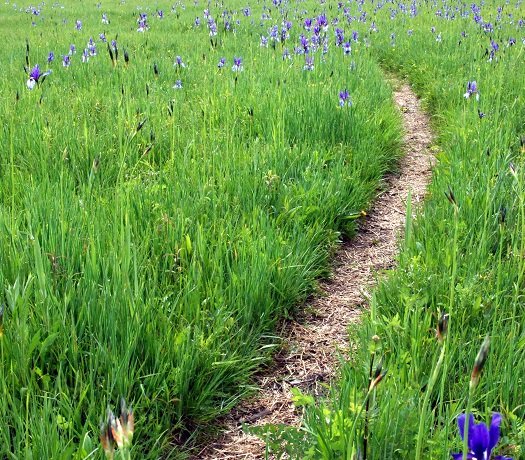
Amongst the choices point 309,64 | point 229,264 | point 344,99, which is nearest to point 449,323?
point 229,264

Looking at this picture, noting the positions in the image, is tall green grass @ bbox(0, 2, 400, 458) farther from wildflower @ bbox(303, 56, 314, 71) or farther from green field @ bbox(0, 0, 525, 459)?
wildflower @ bbox(303, 56, 314, 71)

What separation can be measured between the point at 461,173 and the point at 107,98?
2873 mm

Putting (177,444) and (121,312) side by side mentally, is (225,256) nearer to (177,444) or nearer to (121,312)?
(121,312)

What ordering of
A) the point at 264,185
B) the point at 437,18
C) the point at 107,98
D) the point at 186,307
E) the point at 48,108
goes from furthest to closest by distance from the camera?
the point at 437,18 < the point at 107,98 < the point at 48,108 < the point at 264,185 < the point at 186,307

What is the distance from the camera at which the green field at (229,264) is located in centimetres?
158

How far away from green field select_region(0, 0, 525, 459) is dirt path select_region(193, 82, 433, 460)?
3.0 inches

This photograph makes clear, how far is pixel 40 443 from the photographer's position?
4.62 ft

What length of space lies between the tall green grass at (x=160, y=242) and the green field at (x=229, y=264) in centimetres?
1

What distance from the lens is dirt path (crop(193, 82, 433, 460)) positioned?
6.06 ft

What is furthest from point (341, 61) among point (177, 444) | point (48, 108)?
point (177, 444)

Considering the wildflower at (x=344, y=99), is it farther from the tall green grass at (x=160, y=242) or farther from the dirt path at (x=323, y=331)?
the dirt path at (x=323, y=331)

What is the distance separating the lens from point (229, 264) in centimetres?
240

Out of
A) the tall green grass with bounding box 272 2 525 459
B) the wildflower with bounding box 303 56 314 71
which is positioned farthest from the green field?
the wildflower with bounding box 303 56 314 71

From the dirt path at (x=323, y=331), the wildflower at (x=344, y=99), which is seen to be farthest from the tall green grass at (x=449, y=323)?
the wildflower at (x=344, y=99)
